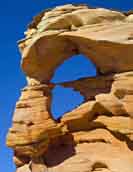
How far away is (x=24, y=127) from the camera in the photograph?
3722 centimetres

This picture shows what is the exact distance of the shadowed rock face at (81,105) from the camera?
35625mm

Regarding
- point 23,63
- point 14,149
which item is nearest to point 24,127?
point 14,149

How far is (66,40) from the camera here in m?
38.1

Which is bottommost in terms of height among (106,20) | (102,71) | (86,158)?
(86,158)

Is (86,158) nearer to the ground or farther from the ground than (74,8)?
nearer to the ground

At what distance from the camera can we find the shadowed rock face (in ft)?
117

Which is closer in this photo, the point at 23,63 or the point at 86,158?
the point at 86,158

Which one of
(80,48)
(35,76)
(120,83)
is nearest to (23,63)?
(35,76)

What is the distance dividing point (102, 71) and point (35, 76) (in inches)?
159

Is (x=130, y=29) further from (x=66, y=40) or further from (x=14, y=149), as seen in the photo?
(x=14, y=149)

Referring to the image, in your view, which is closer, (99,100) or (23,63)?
(99,100)

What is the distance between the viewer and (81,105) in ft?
123

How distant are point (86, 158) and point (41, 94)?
4.61 meters

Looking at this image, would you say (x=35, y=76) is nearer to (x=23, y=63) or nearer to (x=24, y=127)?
(x=23, y=63)
